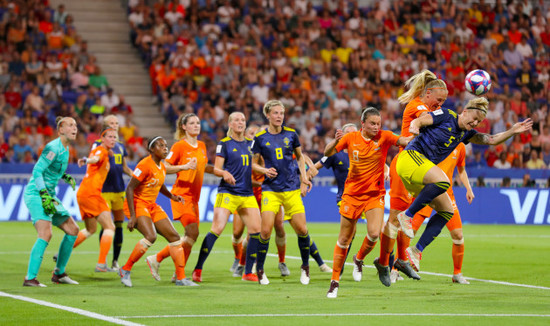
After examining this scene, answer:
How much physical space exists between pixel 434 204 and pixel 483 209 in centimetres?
1573

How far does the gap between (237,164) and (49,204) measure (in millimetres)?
2834

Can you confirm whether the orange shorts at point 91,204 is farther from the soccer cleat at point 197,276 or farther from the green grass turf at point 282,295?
the soccer cleat at point 197,276

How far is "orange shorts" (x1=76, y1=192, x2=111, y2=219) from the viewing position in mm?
14367

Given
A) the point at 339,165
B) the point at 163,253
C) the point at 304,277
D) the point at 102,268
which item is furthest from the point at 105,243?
the point at 339,165

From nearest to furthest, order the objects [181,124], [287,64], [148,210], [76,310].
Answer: [76,310] → [148,210] → [181,124] → [287,64]

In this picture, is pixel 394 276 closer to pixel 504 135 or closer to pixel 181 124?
pixel 504 135

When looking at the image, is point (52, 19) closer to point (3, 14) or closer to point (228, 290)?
point (3, 14)

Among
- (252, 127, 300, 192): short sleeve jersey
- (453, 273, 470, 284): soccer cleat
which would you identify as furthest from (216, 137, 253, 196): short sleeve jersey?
(453, 273, 470, 284): soccer cleat

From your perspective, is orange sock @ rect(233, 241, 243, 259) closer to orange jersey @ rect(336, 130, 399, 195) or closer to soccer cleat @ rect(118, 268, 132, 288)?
soccer cleat @ rect(118, 268, 132, 288)

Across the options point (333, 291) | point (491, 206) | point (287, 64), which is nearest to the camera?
point (333, 291)

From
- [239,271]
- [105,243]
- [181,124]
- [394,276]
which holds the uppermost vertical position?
[181,124]

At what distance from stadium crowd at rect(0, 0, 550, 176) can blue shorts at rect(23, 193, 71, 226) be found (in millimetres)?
13487

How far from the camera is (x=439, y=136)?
441 inches

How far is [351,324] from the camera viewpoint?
28.9ft
